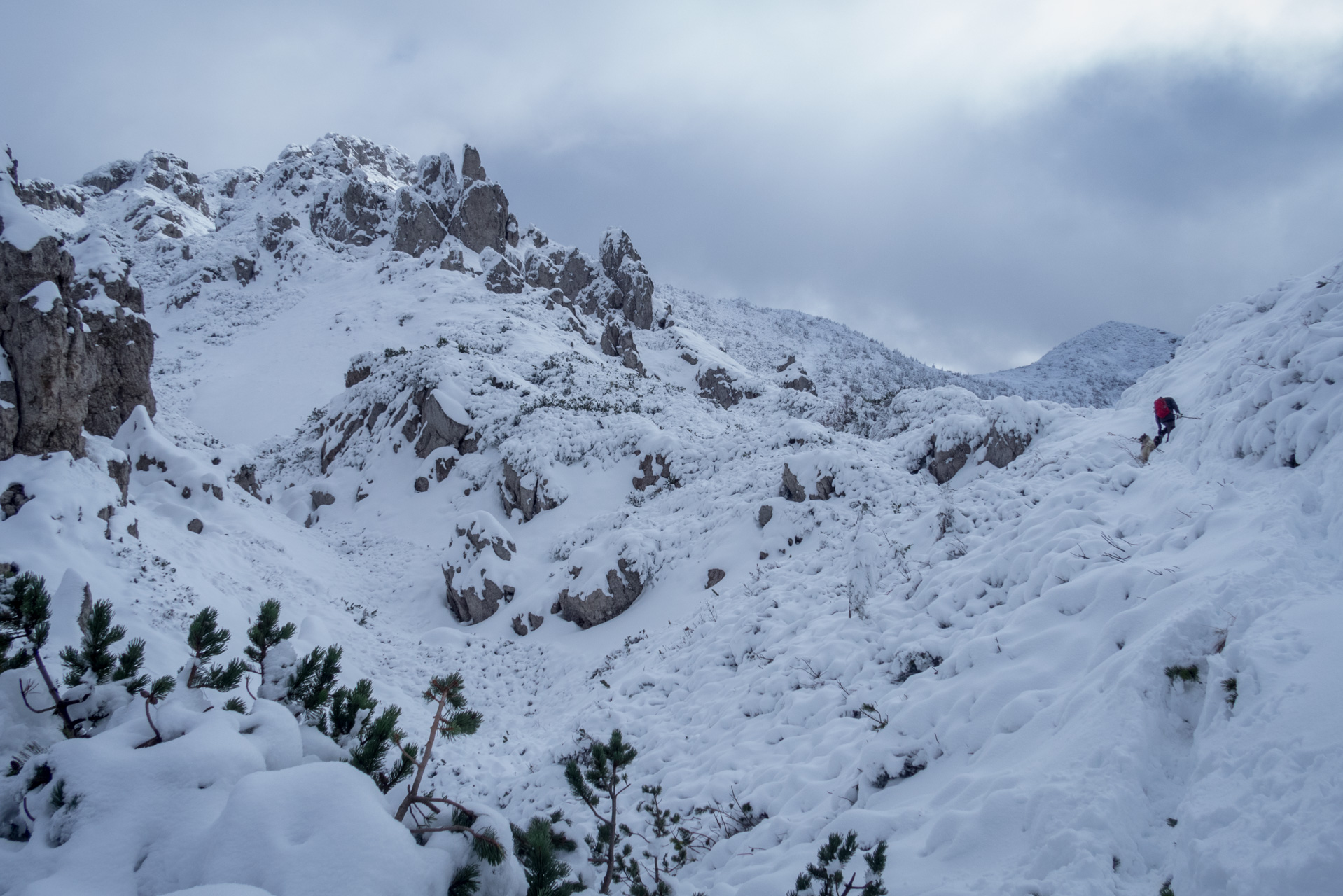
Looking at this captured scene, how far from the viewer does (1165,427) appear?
8.77 metres

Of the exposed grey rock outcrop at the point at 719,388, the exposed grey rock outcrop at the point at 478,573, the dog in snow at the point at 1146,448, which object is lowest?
the exposed grey rock outcrop at the point at 478,573

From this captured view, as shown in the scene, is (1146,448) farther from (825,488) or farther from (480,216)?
(480,216)

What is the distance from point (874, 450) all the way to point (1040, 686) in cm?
1191

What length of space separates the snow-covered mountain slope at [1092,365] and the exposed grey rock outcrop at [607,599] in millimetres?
90854

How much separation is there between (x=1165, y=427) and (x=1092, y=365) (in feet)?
454

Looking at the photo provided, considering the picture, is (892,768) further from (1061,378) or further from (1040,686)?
(1061,378)

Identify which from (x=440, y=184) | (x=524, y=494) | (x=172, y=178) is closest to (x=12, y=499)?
(x=524, y=494)

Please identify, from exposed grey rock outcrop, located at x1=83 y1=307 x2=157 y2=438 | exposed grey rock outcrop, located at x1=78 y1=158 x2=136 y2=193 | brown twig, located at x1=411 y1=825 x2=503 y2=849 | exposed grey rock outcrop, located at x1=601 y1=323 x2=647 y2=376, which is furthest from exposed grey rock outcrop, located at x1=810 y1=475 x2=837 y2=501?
exposed grey rock outcrop, located at x1=78 y1=158 x2=136 y2=193

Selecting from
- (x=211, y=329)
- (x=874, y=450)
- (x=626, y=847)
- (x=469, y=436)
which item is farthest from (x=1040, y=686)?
(x=211, y=329)

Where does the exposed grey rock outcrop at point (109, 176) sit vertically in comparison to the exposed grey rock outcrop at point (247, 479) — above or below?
above

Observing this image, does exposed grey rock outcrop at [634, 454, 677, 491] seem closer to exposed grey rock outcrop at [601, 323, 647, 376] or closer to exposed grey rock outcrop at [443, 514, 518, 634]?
exposed grey rock outcrop at [443, 514, 518, 634]

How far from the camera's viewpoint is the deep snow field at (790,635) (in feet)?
8.07

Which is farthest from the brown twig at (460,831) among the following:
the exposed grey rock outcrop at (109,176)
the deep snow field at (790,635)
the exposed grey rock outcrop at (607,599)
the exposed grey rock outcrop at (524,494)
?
the exposed grey rock outcrop at (109,176)

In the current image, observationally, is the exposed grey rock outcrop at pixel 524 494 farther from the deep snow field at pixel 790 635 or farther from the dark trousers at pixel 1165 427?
the dark trousers at pixel 1165 427
